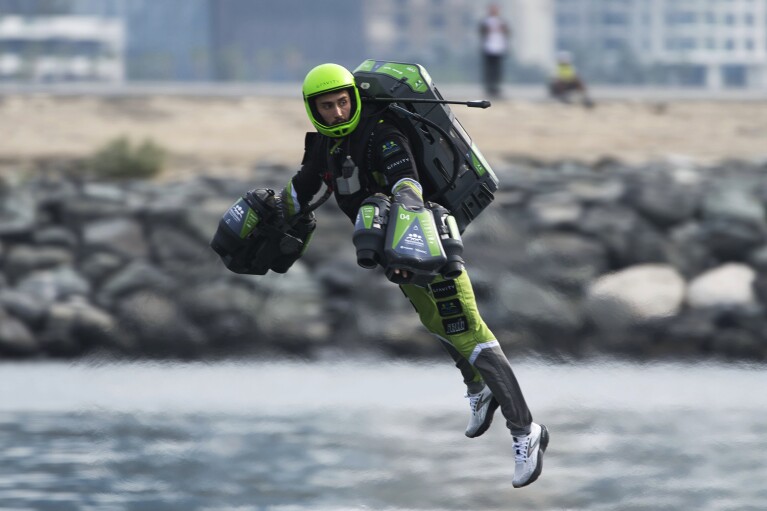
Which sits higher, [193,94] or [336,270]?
[193,94]

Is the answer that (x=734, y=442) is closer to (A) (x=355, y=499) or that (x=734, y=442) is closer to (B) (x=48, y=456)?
(A) (x=355, y=499)

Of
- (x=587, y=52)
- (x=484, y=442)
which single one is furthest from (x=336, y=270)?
(x=587, y=52)

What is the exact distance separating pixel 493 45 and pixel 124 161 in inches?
345

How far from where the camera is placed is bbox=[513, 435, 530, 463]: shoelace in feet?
36.2

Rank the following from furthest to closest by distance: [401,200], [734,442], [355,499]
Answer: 1. [734,442]
2. [355,499]
3. [401,200]

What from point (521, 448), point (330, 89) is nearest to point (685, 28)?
point (521, 448)

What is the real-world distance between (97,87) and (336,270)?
1127 cm

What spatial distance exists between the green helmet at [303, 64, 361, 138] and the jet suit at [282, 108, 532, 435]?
0.20 metres

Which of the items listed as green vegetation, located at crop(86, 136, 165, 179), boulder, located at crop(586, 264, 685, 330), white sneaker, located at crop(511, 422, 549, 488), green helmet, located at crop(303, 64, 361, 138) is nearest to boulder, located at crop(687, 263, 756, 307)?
boulder, located at crop(586, 264, 685, 330)

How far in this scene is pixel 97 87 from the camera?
3659cm

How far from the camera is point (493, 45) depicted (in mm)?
33156

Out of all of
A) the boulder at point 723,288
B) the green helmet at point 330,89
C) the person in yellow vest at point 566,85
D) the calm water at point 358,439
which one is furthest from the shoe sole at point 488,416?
the person in yellow vest at point 566,85

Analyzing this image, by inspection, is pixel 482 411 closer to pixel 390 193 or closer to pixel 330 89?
pixel 390 193

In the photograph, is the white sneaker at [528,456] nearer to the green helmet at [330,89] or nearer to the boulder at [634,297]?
the green helmet at [330,89]
